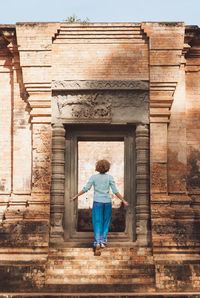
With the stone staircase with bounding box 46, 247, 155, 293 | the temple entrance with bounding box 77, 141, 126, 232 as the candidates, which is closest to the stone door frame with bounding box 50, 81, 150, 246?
the stone staircase with bounding box 46, 247, 155, 293

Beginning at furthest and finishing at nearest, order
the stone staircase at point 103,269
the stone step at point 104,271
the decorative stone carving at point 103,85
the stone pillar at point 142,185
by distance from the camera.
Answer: the decorative stone carving at point 103,85 → the stone pillar at point 142,185 → the stone step at point 104,271 → the stone staircase at point 103,269

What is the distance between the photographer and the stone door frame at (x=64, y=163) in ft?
32.6

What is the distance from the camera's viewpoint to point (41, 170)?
393 inches

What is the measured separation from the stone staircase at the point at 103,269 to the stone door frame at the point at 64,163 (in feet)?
1.82

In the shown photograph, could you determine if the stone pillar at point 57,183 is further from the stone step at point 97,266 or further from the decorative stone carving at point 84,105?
the stone step at point 97,266

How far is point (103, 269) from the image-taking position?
9164 mm

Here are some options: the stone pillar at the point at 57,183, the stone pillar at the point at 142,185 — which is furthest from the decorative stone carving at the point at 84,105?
the stone pillar at the point at 142,185

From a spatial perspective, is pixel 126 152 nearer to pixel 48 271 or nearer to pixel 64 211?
pixel 64 211

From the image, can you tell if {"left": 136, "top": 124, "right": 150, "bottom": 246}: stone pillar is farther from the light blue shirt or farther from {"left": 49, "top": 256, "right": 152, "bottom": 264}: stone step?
the light blue shirt

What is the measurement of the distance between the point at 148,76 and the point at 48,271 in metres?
4.20

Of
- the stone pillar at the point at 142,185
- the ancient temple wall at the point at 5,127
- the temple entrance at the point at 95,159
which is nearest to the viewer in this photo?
the stone pillar at the point at 142,185

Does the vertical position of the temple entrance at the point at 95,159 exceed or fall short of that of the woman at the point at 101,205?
it exceeds it

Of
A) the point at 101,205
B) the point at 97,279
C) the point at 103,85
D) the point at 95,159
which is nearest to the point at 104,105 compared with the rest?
the point at 103,85

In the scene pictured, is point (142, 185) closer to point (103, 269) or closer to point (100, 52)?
point (103, 269)
